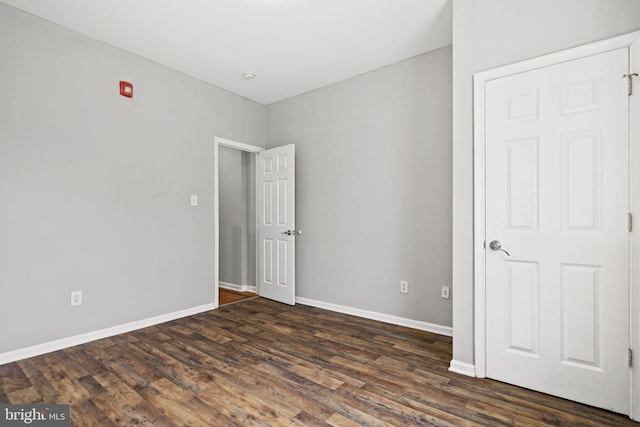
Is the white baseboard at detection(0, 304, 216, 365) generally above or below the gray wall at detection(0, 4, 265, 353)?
below

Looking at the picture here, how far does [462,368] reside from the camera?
7.48ft

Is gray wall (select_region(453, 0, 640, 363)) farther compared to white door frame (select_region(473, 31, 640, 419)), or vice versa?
gray wall (select_region(453, 0, 640, 363))

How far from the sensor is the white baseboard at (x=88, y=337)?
8.10 feet

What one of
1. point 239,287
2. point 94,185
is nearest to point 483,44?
point 94,185

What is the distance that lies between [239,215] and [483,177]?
12.1 ft

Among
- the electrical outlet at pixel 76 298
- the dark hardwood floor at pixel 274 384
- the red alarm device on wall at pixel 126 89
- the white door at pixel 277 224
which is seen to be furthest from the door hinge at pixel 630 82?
the electrical outlet at pixel 76 298

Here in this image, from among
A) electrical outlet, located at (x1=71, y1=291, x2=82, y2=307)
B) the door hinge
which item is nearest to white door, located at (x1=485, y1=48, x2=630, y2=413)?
the door hinge

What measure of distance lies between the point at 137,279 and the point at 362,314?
2430mm

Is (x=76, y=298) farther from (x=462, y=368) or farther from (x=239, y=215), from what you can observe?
(x=462, y=368)

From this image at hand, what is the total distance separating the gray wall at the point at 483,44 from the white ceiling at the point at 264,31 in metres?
0.42

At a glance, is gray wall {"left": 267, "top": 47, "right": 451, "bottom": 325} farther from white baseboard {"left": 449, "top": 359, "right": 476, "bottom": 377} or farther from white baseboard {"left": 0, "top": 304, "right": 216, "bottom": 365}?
white baseboard {"left": 0, "top": 304, "right": 216, "bottom": 365}

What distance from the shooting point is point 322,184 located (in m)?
3.99

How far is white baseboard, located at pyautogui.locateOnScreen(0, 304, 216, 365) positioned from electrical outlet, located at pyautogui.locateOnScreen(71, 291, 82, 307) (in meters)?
0.29

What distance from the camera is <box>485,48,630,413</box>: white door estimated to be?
1.83 metres
